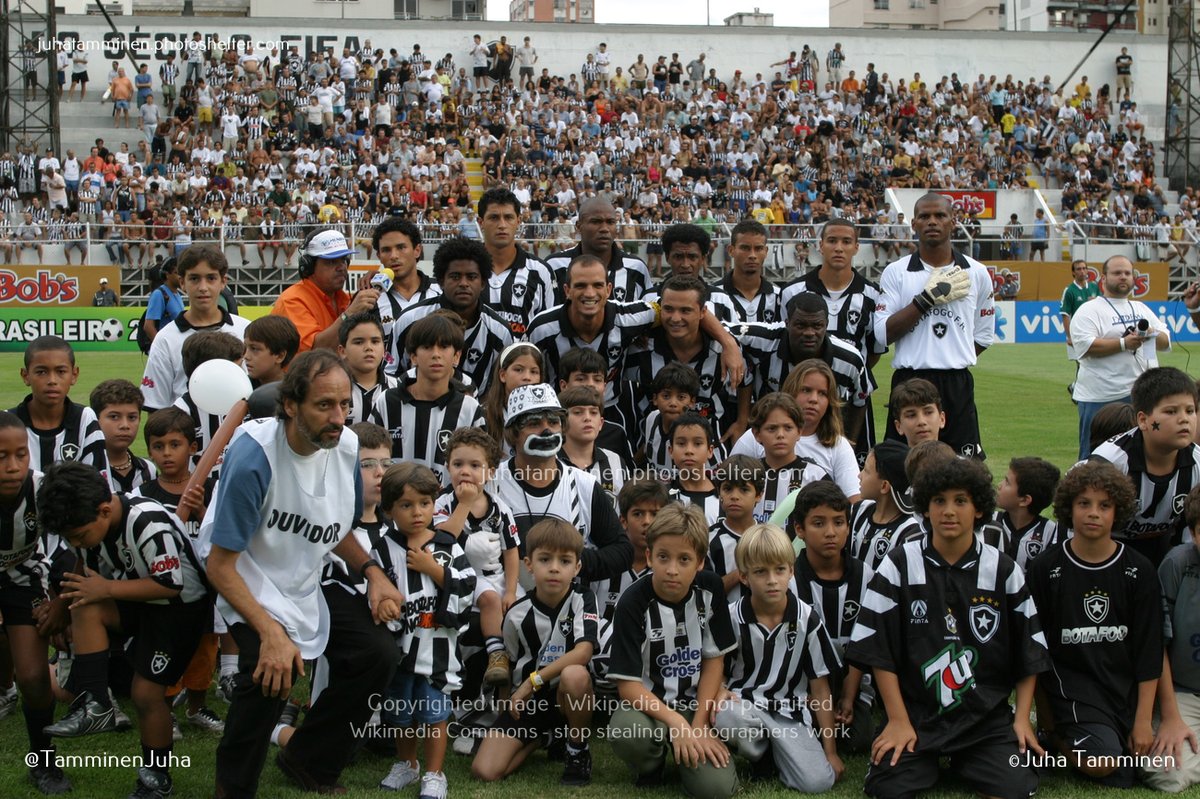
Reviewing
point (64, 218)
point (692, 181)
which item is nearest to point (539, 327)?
point (64, 218)

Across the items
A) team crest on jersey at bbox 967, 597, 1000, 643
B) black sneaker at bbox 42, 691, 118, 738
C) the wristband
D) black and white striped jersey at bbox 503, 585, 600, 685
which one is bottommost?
black sneaker at bbox 42, 691, 118, 738

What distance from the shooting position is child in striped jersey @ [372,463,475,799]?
16.8 ft

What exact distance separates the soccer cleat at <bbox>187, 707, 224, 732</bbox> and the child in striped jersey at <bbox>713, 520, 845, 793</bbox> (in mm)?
2373

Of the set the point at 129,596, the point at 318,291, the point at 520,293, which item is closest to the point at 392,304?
the point at 318,291

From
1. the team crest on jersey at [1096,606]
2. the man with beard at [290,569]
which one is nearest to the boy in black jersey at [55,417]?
the man with beard at [290,569]

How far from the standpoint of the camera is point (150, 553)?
500cm

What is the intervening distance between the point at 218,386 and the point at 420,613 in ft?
5.02

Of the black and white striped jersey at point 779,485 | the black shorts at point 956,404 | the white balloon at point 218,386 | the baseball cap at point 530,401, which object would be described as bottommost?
the black and white striped jersey at point 779,485

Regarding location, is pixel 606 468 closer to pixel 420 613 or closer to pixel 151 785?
pixel 420 613

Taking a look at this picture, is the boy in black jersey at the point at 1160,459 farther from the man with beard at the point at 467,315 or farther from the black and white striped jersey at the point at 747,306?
the man with beard at the point at 467,315

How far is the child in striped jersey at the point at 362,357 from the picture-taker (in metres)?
6.59

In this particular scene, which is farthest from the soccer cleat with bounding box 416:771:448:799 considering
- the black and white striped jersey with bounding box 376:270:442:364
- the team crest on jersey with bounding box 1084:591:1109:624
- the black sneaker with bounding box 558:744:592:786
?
the black and white striped jersey with bounding box 376:270:442:364

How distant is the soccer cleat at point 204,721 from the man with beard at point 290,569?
864 mm

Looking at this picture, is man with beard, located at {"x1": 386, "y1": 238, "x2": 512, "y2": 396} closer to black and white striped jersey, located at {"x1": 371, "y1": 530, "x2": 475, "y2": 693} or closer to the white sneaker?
black and white striped jersey, located at {"x1": 371, "y1": 530, "x2": 475, "y2": 693}
